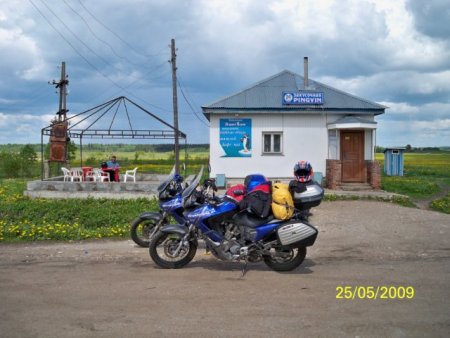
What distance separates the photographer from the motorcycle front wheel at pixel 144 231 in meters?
8.96

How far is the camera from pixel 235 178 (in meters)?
18.2

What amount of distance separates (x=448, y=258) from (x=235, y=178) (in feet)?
35.7

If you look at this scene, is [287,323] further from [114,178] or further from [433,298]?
[114,178]

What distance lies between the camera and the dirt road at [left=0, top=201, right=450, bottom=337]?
4.54 m

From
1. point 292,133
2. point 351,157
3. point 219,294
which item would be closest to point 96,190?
point 292,133

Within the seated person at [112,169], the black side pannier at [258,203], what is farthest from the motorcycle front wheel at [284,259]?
→ the seated person at [112,169]

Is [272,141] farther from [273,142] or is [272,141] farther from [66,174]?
[66,174]

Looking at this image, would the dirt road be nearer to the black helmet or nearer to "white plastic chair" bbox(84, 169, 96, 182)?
the black helmet

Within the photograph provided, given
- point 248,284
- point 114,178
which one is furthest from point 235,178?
point 248,284

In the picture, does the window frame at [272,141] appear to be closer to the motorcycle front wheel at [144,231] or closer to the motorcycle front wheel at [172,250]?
the motorcycle front wheel at [144,231]

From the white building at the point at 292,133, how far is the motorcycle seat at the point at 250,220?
11.2 m

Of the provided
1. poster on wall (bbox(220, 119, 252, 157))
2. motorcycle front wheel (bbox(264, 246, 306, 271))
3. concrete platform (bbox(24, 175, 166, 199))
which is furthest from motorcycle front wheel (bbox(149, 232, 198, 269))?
poster on wall (bbox(220, 119, 252, 157))

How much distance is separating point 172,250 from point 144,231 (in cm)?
210
